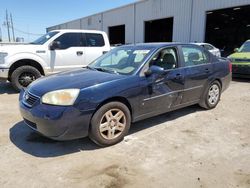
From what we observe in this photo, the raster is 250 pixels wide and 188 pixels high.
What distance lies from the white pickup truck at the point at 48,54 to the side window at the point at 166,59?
14.1 feet

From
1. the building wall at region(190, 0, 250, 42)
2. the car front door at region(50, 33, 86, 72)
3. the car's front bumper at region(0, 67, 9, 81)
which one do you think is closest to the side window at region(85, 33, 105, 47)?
the car front door at region(50, 33, 86, 72)

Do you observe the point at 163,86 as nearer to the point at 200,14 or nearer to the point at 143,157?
the point at 143,157

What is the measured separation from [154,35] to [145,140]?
24795mm

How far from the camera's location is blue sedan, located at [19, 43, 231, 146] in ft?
12.1

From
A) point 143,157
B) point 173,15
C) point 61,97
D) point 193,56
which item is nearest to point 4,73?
point 61,97

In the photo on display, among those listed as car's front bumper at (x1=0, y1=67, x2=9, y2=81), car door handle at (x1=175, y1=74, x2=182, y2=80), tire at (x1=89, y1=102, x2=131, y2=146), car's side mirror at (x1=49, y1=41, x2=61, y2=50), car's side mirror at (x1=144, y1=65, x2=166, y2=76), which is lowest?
tire at (x1=89, y1=102, x2=131, y2=146)

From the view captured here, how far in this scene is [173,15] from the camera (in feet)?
63.5

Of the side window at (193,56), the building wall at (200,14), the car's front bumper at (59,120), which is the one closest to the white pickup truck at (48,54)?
the side window at (193,56)

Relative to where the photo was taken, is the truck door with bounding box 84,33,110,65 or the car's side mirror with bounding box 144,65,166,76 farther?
the truck door with bounding box 84,33,110,65

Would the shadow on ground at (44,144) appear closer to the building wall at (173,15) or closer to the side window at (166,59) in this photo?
the side window at (166,59)

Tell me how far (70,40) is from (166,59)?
4.59 m

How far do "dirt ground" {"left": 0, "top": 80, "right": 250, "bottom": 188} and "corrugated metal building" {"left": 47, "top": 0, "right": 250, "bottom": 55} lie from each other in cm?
1259

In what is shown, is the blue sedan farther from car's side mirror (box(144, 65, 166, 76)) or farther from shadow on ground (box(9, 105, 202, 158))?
shadow on ground (box(9, 105, 202, 158))

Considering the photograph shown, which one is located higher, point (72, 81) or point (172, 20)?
point (172, 20)
